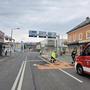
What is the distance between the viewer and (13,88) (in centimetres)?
1073

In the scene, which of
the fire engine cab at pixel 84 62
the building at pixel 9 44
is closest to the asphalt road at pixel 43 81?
the fire engine cab at pixel 84 62

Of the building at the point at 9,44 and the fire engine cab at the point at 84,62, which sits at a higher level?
the building at the point at 9,44

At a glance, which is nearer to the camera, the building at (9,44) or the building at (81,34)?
the building at (81,34)

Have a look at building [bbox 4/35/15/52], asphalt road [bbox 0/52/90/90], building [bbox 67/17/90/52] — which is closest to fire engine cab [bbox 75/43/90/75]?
asphalt road [bbox 0/52/90/90]

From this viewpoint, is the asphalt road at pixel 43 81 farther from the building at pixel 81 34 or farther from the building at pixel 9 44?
the building at pixel 9 44

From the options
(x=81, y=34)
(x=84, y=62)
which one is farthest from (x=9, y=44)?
(x=84, y=62)

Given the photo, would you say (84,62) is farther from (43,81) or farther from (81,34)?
(81,34)

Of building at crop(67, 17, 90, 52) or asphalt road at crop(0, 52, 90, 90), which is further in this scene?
building at crop(67, 17, 90, 52)

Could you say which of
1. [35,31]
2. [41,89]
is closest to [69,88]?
[41,89]

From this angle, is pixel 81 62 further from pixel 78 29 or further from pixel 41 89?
pixel 78 29

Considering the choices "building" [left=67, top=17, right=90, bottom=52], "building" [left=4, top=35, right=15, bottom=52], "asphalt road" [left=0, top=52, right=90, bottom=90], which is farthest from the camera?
"building" [left=4, top=35, right=15, bottom=52]

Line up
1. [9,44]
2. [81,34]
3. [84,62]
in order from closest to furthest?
[84,62], [81,34], [9,44]

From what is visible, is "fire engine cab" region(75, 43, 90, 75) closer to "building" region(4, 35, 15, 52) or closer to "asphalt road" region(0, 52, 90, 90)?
"asphalt road" region(0, 52, 90, 90)

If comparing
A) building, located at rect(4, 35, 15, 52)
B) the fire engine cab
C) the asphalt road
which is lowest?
the asphalt road
